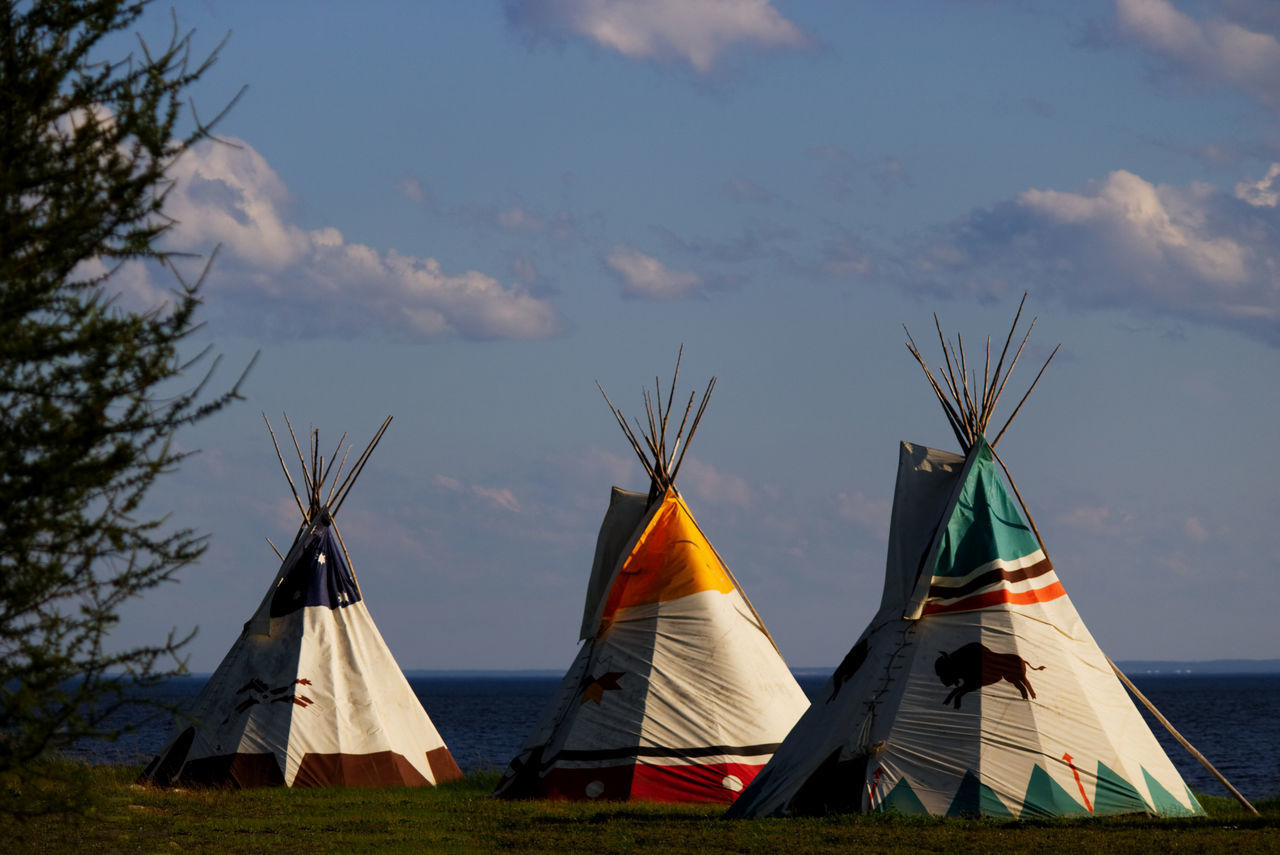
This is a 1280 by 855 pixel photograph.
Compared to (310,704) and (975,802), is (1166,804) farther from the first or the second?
(310,704)

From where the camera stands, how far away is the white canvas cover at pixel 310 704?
56.6 feet

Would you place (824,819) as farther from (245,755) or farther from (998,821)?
(245,755)

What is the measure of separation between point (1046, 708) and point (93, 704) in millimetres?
8126

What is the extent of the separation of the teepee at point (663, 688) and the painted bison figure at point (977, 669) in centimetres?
383

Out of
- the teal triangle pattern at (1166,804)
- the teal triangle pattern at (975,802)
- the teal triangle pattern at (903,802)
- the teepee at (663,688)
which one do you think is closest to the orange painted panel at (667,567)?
the teepee at (663,688)

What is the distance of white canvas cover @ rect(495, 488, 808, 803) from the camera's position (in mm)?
15016

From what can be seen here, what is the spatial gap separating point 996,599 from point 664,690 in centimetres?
456

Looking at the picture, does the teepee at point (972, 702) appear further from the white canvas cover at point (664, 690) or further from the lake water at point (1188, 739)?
the lake water at point (1188, 739)

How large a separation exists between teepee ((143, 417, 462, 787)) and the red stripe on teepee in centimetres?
837

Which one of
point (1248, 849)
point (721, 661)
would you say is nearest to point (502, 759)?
point (721, 661)

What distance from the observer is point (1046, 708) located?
11.7 metres

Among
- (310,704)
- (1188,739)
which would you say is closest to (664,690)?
(310,704)

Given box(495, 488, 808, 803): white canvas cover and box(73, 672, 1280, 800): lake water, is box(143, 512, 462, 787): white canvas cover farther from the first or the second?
box(495, 488, 808, 803): white canvas cover

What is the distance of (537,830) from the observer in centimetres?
1234
